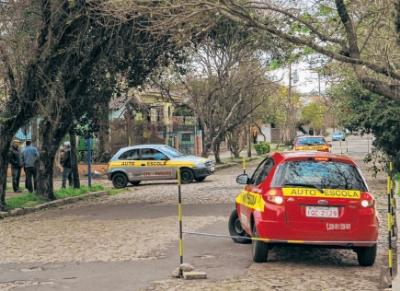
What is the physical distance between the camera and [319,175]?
33.0 ft

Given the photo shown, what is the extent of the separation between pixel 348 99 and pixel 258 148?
3650 centimetres

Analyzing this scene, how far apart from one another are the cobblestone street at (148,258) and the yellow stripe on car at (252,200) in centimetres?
82

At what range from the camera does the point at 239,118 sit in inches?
1810

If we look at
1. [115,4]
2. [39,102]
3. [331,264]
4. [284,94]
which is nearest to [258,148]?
[284,94]

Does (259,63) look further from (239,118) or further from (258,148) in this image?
(258,148)

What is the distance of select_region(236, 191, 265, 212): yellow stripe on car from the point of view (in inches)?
396

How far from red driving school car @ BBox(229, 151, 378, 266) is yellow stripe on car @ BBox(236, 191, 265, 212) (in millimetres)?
16

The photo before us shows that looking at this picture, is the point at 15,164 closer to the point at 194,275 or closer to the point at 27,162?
the point at 27,162

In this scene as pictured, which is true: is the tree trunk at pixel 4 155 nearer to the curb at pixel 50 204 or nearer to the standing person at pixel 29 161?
the curb at pixel 50 204

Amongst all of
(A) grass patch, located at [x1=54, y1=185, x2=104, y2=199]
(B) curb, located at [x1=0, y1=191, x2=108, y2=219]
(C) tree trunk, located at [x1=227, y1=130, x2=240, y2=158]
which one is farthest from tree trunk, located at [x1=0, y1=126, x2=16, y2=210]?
(C) tree trunk, located at [x1=227, y1=130, x2=240, y2=158]

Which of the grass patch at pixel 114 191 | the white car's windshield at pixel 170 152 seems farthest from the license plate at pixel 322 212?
the white car's windshield at pixel 170 152

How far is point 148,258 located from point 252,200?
75.2 inches

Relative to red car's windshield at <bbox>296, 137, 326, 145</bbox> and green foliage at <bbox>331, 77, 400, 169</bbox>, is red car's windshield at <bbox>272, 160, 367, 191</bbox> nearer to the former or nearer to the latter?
green foliage at <bbox>331, 77, 400, 169</bbox>

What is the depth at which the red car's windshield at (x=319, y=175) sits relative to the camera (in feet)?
32.7
